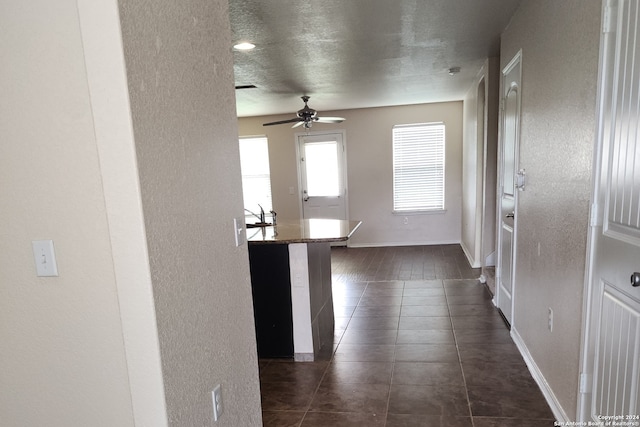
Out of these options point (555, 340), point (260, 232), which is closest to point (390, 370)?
point (555, 340)

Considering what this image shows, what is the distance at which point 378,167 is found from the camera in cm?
651

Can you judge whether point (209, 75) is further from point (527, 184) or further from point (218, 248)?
point (527, 184)

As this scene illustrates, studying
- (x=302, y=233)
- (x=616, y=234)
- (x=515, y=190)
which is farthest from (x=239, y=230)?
(x=515, y=190)

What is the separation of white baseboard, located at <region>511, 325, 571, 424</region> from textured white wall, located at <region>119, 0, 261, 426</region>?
1566mm

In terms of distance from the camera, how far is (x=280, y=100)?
5336 millimetres

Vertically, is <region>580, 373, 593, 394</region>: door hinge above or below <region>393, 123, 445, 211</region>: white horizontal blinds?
below

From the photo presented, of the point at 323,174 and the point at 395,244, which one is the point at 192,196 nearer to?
the point at 323,174

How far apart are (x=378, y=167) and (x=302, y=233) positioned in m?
4.04

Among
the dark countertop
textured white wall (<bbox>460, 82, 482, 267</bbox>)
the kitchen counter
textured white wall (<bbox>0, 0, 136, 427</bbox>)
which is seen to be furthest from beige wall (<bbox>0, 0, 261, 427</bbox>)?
textured white wall (<bbox>460, 82, 482, 267</bbox>)

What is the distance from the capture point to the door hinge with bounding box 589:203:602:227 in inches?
59.2

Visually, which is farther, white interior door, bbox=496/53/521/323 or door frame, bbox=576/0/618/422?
white interior door, bbox=496/53/521/323

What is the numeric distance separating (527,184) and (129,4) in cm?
244

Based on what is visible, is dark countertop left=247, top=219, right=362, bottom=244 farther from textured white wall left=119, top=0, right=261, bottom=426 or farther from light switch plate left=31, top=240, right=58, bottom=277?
light switch plate left=31, top=240, right=58, bottom=277

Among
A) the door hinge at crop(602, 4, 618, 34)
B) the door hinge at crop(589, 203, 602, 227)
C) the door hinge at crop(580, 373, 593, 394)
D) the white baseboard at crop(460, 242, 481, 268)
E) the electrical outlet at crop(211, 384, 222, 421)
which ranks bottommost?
the white baseboard at crop(460, 242, 481, 268)
